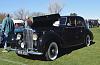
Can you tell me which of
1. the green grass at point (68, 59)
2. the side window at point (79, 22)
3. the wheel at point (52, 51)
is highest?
the side window at point (79, 22)

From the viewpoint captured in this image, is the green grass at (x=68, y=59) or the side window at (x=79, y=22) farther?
the side window at (x=79, y=22)

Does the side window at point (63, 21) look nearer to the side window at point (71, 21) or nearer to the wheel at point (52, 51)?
the side window at point (71, 21)

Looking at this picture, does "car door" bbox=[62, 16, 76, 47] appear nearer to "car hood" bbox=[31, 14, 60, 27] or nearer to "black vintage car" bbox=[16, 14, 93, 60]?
"black vintage car" bbox=[16, 14, 93, 60]

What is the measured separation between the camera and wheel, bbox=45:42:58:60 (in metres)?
10.3

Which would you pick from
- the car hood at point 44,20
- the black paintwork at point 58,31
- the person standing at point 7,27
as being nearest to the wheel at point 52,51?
the black paintwork at point 58,31

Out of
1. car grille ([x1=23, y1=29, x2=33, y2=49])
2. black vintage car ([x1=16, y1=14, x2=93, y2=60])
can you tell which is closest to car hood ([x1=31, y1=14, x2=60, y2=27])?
black vintage car ([x1=16, y1=14, x2=93, y2=60])

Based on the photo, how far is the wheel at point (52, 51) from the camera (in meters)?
10.3

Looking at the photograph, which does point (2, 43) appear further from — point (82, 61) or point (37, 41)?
point (82, 61)

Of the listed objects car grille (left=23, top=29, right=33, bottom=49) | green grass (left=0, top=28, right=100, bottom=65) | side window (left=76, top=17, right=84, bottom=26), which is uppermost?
side window (left=76, top=17, right=84, bottom=26)

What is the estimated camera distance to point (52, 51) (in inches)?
417

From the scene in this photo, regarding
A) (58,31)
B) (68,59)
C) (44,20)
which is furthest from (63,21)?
(68,59)

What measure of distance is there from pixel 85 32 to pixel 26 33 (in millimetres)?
3972

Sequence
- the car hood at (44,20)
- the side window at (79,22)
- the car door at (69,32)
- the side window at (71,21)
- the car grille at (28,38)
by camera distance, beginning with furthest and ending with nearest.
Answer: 1. the side window at (79,22)
2. the side window at (71,21)
3. the car hood at (44,20)
4. the car door at (69,32)
5. the car grille at (28,38)

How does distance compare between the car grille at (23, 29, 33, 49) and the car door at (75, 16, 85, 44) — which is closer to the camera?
the car grille at (23, 29, 33, 49)
